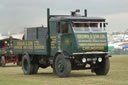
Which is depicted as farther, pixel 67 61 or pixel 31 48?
pixel 31 48

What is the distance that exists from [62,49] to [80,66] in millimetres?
1225

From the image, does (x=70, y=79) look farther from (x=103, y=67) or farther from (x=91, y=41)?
(x=103, y=67)

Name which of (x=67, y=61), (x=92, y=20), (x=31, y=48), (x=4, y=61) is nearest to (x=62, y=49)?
(x=67, y=61)

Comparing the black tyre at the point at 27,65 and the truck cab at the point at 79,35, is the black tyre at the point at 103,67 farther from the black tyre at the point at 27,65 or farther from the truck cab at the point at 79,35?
the black tyre at the point at 27,65

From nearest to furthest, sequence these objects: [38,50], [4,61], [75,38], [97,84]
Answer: [97,84] < [75,38] < [38,50] < [4,61]

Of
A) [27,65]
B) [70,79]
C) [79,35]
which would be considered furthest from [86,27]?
[27,65]

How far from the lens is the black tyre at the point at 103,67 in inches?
734

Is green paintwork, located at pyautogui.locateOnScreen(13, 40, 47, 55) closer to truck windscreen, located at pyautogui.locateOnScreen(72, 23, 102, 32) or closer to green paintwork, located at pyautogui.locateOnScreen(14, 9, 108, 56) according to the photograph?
green paintwork, located at pyautogui.locateOnScreen(14, 9, 108, 56)

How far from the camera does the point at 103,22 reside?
60.0 feet

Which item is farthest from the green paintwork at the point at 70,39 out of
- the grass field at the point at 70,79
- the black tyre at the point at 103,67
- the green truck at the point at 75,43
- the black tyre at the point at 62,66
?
the grass field at the point at 70,79

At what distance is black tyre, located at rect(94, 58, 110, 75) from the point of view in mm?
18645

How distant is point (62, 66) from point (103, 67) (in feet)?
7.25

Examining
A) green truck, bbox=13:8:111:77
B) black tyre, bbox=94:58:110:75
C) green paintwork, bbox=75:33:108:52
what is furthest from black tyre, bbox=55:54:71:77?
black tyre, bbox=94:58:110:75

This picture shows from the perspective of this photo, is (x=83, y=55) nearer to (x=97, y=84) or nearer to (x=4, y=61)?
(x=97, y=84)
